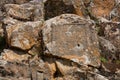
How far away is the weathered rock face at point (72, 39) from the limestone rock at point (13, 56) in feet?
3.40

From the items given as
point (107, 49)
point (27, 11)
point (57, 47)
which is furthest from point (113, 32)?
point (27, 11)

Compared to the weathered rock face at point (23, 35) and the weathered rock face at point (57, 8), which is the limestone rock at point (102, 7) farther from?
the weathered rock face at point (23, 35)

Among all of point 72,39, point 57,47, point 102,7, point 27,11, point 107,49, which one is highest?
point 27,11

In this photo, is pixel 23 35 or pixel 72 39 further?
pixel 23 35

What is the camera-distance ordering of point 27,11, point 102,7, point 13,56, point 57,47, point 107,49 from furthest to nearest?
1. point 102,7
2. point 27,11
3. point 107,49
4. point 13,56
5. point 57,47

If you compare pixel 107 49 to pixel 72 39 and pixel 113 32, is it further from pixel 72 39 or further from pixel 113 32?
pixel 72 39

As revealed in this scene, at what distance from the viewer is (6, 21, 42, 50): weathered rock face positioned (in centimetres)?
1845

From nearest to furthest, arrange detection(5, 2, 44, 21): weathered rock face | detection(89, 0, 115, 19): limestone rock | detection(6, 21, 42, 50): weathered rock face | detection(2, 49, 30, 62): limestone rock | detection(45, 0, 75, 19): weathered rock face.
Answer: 1. detection(2, 49, 30, 62): limestone rock
2. detection(6, 21, 42, 50): weathered rock face
3. detection(5, 2, 44, 21): weathered rock face
4. detection(45, 0, 75, 19): weathered rock face
5. detection(89, 0, 115, 19): limestone rock

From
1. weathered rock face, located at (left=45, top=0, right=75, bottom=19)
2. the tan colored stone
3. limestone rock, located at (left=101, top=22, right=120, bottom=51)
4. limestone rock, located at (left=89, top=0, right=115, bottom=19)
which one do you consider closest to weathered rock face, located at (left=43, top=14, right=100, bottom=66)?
the tan colored stone

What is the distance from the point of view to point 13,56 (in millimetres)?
18188

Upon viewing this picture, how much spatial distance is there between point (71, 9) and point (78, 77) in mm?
5188

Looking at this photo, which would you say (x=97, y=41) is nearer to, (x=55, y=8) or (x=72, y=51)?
(x=72, y=51)

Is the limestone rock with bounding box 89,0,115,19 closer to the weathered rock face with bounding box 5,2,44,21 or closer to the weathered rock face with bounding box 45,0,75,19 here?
the weathered rock face with bounding box 45,0,75,19

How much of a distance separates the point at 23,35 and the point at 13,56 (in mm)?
1069
